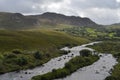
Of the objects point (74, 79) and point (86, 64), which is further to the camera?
point (86, 64)

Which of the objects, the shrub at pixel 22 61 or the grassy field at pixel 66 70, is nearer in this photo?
the grassy field at pixel 66 70

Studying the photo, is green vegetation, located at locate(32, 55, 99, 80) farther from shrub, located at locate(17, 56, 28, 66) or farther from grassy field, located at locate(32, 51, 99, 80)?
shrub, located at locate(17, 56, 28, 66)

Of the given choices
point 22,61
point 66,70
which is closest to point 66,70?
point 66,70

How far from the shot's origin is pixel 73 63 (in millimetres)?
107688

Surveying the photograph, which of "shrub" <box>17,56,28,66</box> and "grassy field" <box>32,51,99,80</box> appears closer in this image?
"grassy field" <box>32,51,99,80</box>

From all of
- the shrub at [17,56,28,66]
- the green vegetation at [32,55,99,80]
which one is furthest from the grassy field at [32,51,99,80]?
the shrub at [17,56,28,66]

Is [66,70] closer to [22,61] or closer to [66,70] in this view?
[66,70]

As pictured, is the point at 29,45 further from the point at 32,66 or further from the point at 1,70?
the point at 1,70

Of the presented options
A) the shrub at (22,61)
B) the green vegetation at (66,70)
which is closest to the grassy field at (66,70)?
the green vegetation at (66,70)

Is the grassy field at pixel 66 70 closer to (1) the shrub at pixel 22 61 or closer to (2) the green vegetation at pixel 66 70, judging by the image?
(2) the green vegetation at pixel 66 70

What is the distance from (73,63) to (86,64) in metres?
7.28

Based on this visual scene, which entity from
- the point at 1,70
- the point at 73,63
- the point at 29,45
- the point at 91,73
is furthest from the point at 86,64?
the point at 29,45

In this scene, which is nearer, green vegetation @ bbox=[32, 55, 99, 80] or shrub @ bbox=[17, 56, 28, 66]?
green vegetation @ bbox=[32, 55, 99, 80]

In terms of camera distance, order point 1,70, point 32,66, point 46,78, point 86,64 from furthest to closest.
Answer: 1. point 86,64
2. point 32,66
3. point 1,70
4. point 46,78
